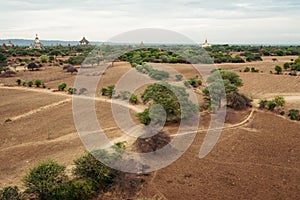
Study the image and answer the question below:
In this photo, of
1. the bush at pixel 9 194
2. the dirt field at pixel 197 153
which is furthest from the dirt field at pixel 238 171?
the bush at pixel 9 194

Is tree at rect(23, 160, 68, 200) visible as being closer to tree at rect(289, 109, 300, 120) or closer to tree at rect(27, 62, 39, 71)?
tree at rect(289, 109, 300, 120)

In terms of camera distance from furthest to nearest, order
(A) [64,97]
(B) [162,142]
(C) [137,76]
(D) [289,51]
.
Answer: (D) [289,51] → (C) [137,76] → (A) [64,97] → (B) [162,142]

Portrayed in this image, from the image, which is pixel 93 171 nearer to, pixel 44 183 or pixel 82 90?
pixel 44 183

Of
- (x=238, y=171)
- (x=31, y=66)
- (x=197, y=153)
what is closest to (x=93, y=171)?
(x=197, y=153)

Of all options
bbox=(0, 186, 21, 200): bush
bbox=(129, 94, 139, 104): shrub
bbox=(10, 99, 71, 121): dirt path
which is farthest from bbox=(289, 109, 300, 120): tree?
bbox=(10, 99, 71, 121): dirt path

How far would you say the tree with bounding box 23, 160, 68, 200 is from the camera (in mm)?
10906

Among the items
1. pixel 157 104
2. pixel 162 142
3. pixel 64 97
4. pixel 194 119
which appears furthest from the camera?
pixel 64 97

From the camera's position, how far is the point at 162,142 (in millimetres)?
16016

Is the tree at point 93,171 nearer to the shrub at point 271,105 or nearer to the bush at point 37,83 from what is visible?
the shrub at point 271,105

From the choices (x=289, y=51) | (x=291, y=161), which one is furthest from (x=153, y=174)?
(x=289, y=51)

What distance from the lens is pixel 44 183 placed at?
35.8 feet

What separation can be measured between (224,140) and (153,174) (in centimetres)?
594

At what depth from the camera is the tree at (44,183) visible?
10.9 m

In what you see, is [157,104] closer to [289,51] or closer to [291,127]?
[291,127]
